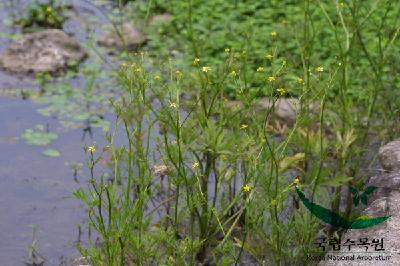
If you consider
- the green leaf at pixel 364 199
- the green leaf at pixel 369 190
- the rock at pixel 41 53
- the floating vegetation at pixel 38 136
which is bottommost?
the floating vegetation at pixel 38 136

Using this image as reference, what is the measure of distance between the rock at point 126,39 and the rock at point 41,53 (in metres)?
0.28

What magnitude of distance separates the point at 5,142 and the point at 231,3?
8.70ft

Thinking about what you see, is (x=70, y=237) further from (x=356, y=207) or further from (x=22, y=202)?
(x=356, y=207)

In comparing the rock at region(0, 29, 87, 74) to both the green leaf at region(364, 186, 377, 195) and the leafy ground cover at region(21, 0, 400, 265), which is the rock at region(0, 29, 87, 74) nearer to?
the leafy ground cover at region(21, 0, 400, 265)

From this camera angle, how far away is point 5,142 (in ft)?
17.0

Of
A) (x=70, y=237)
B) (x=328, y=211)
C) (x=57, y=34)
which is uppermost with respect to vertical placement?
(x=57, y=34)

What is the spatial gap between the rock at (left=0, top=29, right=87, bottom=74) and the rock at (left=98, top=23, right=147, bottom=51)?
0.90 feet

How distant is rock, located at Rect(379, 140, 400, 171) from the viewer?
12.6 ft

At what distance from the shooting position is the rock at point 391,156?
12.6ft

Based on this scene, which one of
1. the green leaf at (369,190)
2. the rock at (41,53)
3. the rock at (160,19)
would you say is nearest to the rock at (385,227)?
the green leaf at (369,190)

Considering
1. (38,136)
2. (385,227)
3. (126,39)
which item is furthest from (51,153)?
(385,227)

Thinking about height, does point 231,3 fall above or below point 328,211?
above

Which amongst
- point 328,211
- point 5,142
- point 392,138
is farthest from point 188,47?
point 328,211

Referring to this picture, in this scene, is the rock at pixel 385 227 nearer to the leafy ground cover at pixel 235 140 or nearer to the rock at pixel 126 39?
the leafy ground cover at pixel 235 140
